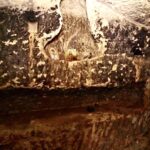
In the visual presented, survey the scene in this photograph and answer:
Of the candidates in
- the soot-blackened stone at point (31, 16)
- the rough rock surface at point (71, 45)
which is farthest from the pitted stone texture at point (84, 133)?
the soot-blackened stone at point (31, 16)

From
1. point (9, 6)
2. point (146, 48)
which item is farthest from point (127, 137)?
point (9, 6)

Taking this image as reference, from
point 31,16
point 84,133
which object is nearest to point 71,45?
point 31,16

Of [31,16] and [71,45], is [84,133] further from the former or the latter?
[31,16]

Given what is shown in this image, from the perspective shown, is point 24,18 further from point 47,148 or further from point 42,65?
point 47,148

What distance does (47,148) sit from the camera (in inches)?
71.1

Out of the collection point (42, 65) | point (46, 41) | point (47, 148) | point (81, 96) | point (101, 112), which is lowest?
point (47, 148)

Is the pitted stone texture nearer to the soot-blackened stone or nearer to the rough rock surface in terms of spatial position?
the rough rock surface

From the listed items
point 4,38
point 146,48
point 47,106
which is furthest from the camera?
point 146,48

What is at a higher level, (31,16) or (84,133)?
(31,16)

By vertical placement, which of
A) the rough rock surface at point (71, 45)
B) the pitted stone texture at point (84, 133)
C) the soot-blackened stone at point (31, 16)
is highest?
the soot-blackened stone at point (31, 16)

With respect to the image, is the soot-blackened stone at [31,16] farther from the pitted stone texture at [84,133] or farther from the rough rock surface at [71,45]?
the pitted stone texture at [84,133]

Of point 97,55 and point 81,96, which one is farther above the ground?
point 97,55

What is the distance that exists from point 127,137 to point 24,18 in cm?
97

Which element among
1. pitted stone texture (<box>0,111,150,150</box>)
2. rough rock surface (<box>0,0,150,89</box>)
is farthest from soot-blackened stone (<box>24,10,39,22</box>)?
pitted stone texture (<box>0,111,150,150</box>)
